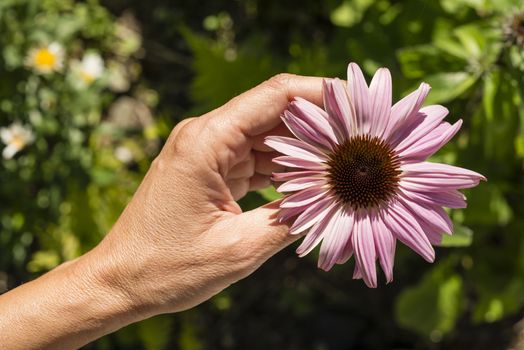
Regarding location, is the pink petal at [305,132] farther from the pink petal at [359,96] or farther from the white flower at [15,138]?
the white flower at [15,138]

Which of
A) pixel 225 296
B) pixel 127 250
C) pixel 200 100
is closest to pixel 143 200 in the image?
pixel 127 250

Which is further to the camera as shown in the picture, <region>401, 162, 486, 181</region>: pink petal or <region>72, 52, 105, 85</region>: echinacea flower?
<region>72, 52, 105, 85</region>: echinacea flower

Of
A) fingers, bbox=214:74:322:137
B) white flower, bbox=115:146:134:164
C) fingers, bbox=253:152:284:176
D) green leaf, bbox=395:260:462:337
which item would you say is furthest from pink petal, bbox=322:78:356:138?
white flower, bbox=115:146:134:164

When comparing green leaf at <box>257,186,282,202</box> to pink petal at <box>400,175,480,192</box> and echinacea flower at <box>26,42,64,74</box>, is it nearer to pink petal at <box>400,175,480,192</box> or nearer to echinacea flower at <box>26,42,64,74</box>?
pink petal at <box>400,175,480,192</box>

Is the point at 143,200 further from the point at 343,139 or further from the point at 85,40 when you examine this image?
the point at 85,40

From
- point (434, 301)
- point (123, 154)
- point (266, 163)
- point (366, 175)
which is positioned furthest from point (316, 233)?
point (123, 154)
